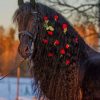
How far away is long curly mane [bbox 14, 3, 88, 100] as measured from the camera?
5.20 metres

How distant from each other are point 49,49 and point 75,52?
31 centimetres

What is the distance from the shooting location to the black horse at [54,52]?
516 cm

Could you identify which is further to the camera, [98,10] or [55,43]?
[98,10]

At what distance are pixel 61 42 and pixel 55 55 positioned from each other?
170 mm

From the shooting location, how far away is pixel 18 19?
5.27 meters

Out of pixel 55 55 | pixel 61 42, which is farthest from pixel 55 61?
pixel 61 42

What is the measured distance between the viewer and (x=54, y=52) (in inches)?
207

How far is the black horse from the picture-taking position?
5.16m

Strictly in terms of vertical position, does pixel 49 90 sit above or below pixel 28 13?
below

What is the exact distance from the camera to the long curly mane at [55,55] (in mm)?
5199

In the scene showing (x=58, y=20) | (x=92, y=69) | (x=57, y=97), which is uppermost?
(x=58, y=20)

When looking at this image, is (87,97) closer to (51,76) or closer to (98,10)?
(51,76)

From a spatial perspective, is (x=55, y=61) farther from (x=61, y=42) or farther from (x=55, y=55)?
(x=61, y=42)

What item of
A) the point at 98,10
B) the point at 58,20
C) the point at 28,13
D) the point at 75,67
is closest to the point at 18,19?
the point at 28,13
